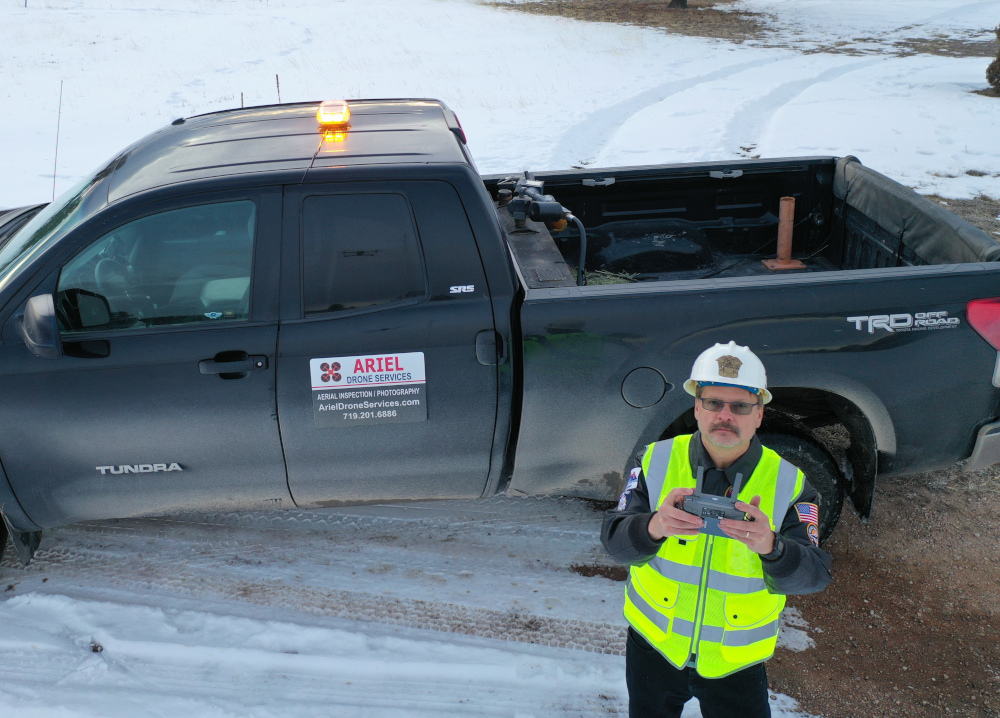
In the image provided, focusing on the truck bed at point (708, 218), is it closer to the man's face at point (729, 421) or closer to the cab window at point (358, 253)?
the cab window at point (358, 253)

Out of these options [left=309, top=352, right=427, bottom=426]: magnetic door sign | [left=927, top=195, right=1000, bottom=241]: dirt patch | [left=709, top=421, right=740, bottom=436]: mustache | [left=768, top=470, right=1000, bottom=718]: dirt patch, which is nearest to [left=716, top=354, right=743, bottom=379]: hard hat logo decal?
[left=709, top=421, right=740, bottom=436]: mustache

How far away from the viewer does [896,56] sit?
19.4m

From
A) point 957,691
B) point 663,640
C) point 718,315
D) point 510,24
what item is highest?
point 510,24

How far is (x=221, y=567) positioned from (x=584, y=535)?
1.64 m

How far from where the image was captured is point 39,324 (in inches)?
117

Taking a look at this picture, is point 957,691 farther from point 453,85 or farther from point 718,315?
point 453,85

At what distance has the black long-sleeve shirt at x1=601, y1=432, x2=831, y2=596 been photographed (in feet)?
6.65

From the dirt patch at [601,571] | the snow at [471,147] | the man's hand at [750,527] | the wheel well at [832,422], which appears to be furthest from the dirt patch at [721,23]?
the man's hand at [750,527]

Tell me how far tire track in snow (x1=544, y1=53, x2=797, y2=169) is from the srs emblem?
745 cm

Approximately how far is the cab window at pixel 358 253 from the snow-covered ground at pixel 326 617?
4.13ft

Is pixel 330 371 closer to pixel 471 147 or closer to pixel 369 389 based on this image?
pixel 369 389

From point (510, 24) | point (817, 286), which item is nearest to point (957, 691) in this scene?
point (817, 286)

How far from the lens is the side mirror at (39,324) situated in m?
2.97

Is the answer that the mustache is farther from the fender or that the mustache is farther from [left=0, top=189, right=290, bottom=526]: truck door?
the fender
